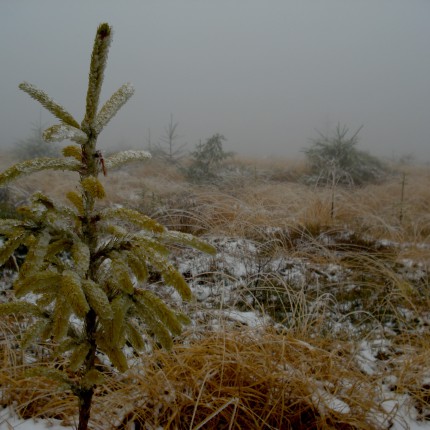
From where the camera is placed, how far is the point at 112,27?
93 cm

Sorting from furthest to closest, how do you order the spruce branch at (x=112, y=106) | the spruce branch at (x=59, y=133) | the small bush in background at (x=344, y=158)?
the small bush in background at (x=344, y=158) → the spruce branch at (x=112, y=106) → the spruce branch at (x=59, y=133)

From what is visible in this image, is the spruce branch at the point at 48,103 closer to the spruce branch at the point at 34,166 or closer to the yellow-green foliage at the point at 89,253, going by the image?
the yellow-green foliage at the point at 89,253

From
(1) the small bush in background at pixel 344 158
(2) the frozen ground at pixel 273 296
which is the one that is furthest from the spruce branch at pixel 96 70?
(1) the small bush in background at pixel 344 158

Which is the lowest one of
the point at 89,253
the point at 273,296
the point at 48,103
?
the point at 273,296

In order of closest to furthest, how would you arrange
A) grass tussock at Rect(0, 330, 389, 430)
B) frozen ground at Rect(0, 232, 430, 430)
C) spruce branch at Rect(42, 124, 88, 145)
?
spruce branch at Rect(42, 124, 88, 145) < grass tussock at Rect(0, 330, 389, 430) < frozen ground at Rect(0, 232, 430, 430)

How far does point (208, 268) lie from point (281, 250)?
31.6 inches

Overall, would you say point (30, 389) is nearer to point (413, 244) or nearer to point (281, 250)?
point (281, 250)

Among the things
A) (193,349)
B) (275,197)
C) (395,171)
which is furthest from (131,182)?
(395,171)

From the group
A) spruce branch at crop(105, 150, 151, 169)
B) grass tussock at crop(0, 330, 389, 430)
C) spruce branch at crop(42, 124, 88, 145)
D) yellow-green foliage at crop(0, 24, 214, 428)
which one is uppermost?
spruce branch at crop(42, 124, 88, 145)

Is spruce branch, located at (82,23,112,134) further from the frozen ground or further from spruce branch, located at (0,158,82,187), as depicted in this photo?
the frozen ground

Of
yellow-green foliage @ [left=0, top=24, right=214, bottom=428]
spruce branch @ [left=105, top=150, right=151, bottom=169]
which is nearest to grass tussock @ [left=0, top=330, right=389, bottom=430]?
yellow-green foliage @ [left=0, top=24, right=214, bottom=428]

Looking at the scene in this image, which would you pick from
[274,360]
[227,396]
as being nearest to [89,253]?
[227,396]

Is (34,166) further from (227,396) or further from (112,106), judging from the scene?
(227,396)

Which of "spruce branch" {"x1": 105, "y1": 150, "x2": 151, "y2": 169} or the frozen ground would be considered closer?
"spruce branch" {"x1": 105, "y1": 150, "x2": 151, "y2": 169}
